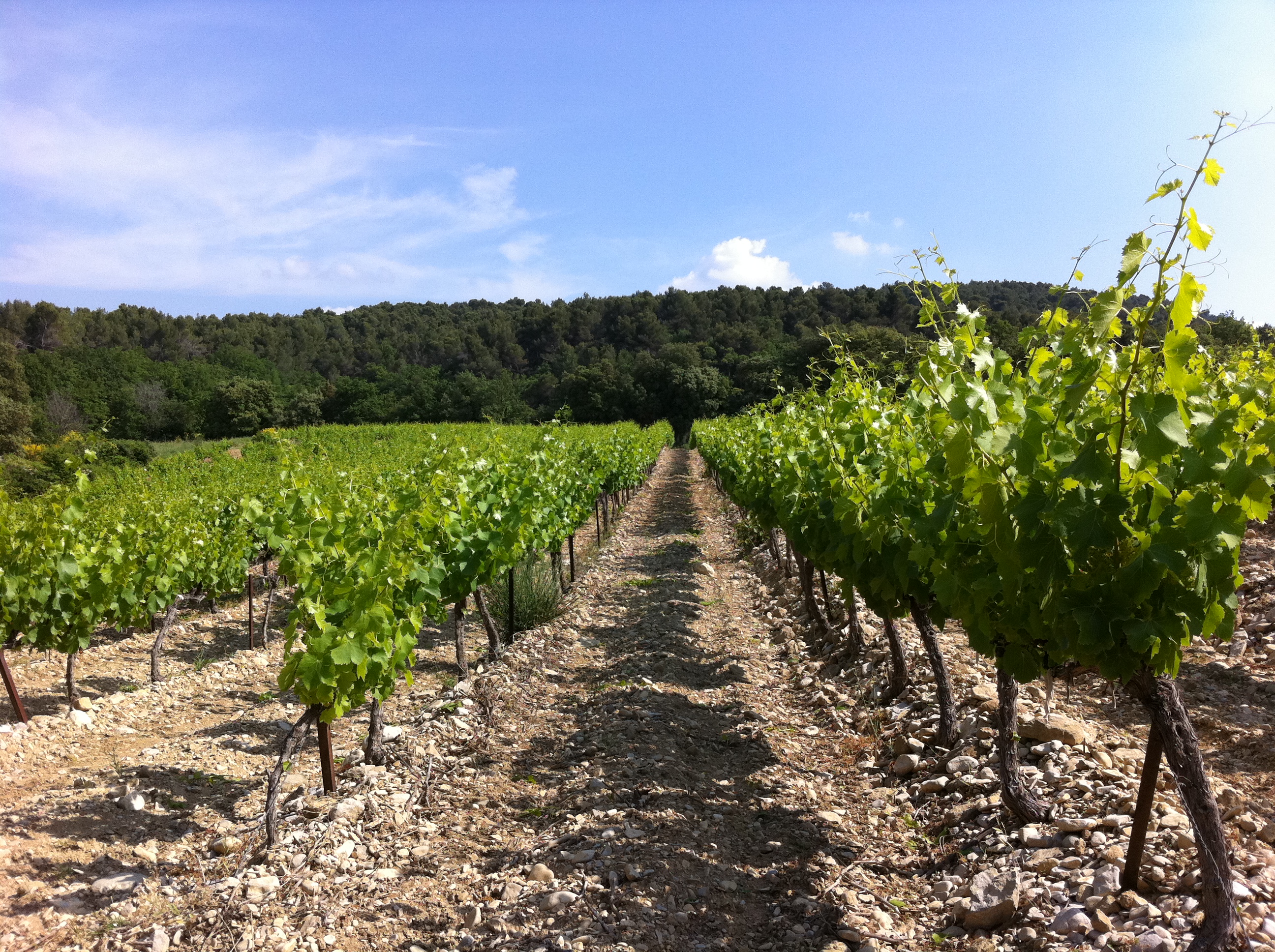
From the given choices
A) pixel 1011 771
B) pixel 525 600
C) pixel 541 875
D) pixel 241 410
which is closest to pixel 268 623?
pixel 525 600

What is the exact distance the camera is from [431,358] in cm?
8712

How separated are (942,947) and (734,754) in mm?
2385

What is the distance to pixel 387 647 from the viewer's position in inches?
192

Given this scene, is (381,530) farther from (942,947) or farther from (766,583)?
(766,583)

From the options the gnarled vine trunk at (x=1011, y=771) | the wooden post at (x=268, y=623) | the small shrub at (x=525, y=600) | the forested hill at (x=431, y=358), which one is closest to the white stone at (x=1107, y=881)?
the gnarled vine trunk at (x=1011, y=771)

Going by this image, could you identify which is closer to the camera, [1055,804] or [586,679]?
[1055,804]

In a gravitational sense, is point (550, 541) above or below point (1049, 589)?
below

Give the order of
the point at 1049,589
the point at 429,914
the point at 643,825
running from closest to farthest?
the point at 1049,589 → the point at 429,914 → the point at 643,825

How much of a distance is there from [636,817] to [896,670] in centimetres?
257

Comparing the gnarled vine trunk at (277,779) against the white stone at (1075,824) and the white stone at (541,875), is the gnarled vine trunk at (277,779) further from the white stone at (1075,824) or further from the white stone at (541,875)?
the white stone at (1075,824)

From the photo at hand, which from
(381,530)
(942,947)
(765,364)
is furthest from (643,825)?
(765,364)

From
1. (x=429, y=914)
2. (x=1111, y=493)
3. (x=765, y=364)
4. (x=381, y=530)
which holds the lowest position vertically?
(x=429, y=914)

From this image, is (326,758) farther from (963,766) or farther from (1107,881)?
(1107,881)

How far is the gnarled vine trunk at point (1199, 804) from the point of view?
258 centimetres
